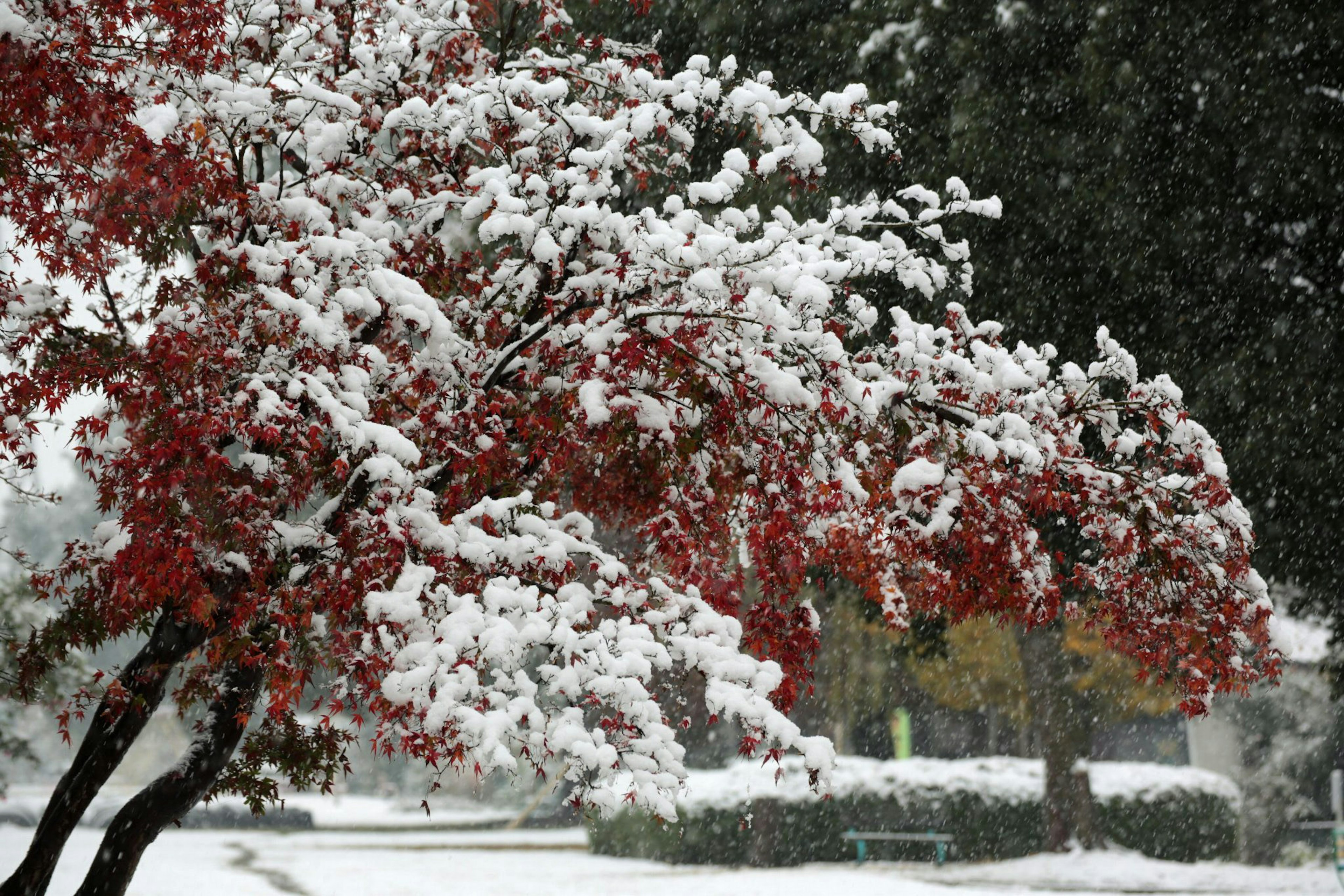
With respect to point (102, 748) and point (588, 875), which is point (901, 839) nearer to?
point (588, 875)

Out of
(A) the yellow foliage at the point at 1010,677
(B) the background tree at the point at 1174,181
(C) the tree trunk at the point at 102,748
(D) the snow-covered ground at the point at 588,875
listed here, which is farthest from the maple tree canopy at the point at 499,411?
(A) the yellow foliage at the point at 1010,677

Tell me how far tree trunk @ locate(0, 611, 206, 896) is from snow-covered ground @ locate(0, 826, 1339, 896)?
742cm

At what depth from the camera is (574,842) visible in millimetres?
20688

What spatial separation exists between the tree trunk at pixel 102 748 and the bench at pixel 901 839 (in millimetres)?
12477

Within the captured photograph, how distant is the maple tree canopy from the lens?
4352 mm

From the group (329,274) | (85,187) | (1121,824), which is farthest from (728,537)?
(1121,824)

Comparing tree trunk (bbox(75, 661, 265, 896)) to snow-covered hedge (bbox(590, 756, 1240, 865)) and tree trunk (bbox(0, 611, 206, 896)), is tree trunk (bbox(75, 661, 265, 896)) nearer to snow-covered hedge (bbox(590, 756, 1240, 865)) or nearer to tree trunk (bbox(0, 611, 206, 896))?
tree trunk (bbox(0, 611, 206, 896))

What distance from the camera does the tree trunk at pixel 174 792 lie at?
553 centimetres

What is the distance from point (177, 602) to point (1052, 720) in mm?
14397

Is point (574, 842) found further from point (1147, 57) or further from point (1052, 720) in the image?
point (1147, 57)

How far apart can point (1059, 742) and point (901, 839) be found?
8.68ft

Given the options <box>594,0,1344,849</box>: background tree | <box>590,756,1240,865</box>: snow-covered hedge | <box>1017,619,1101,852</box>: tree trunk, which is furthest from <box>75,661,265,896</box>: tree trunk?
<box>1017,619,1101,852</box>: tree trunk

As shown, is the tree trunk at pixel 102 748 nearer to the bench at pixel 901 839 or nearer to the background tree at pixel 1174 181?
the background tree at pixel 1174 181

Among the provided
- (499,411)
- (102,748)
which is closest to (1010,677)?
(499,411)
